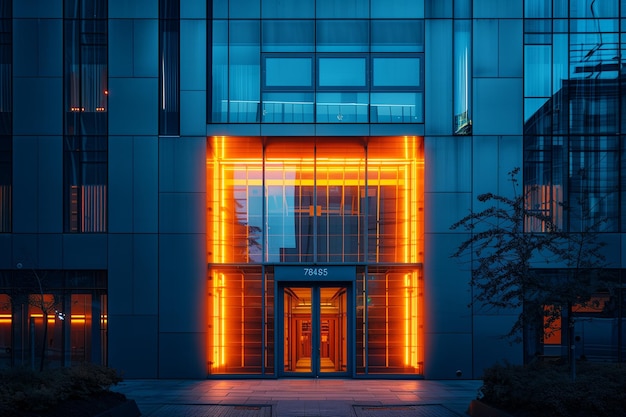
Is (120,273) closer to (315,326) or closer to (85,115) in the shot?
(85,115)

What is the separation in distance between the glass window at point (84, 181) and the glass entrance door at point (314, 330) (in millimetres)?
6045

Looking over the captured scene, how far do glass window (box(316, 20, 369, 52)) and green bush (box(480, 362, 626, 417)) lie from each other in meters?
10.5

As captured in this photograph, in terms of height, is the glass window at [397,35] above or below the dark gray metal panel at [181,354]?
above

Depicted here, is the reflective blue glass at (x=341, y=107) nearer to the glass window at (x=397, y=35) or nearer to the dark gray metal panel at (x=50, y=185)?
the glass window at (x=397, y=35)

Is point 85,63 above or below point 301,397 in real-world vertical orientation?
above

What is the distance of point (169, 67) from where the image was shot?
829 inches

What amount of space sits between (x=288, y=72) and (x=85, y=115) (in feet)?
20.0

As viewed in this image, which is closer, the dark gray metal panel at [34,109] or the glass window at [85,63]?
the dark gray metal panel at [34,109]

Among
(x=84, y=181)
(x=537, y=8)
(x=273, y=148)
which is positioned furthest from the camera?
(x=273, y=148)

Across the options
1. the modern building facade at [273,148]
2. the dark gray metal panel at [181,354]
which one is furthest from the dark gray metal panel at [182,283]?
the dark gray metal panel at [181,354]

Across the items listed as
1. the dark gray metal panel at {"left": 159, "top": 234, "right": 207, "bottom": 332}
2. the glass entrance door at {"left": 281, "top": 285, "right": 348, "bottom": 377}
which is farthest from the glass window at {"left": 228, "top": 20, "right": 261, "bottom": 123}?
the glass entrance door at {"left": 281, "top": 285, "right": 348, "bottom": 377}

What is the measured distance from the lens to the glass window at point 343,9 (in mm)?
21016

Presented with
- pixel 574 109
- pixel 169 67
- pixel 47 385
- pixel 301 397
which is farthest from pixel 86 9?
pixel 574 109

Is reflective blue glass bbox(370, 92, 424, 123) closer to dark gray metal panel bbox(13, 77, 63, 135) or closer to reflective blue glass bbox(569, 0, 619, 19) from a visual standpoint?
reflective blue glass bbox(569, 0, 619, 19)
